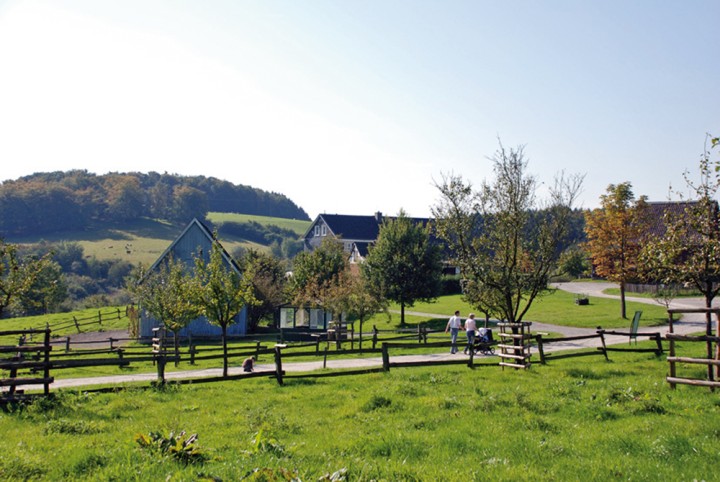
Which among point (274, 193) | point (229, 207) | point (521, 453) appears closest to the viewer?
point (521, 453)

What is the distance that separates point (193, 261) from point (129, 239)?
7875cm

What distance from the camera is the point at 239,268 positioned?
5003cm

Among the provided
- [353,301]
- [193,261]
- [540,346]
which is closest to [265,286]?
[193,261]

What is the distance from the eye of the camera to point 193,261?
4984 centimetres

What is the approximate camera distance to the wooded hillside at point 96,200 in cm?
11569

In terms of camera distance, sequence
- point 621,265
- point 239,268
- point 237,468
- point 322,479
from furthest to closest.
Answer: point 239,268 < point 621,265 < point 237,468 < point 322,479

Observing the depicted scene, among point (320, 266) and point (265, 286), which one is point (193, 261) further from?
point (320, 266)

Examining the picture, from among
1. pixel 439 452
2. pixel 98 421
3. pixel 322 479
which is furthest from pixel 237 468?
pixel 98 421

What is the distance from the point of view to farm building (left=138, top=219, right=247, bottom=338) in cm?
4888

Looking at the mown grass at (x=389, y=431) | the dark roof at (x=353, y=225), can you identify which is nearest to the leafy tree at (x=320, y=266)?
the mown grass at (x=389, y=431)

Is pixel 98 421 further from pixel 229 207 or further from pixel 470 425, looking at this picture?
pixel 229 207

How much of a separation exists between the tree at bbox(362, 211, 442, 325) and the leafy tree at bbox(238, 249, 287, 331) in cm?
788

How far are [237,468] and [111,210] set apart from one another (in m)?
136

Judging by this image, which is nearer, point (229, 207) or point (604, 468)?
point (604, 468)
